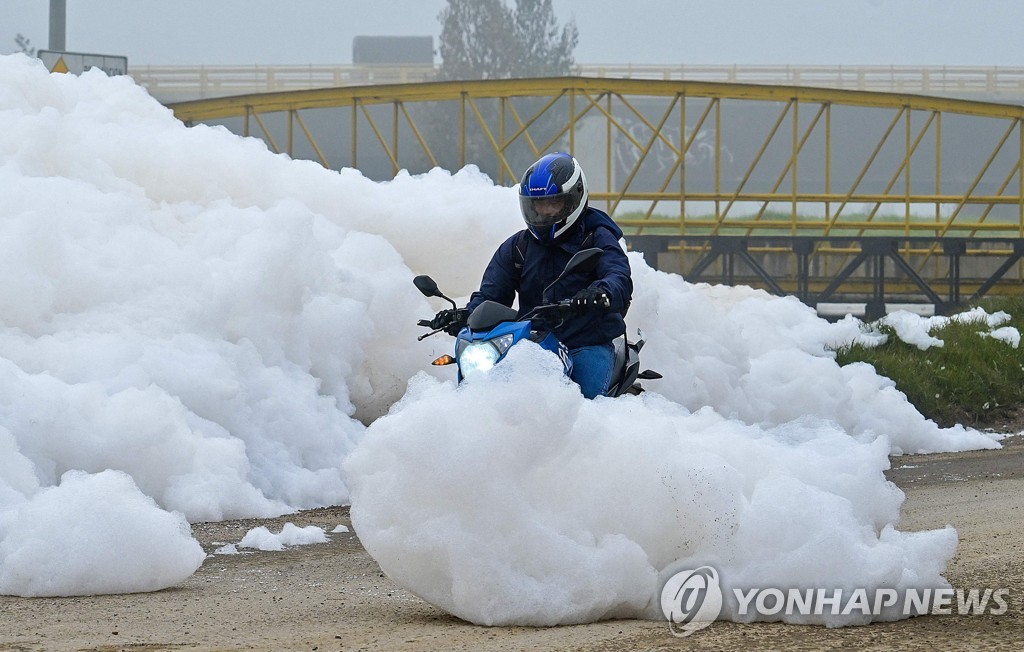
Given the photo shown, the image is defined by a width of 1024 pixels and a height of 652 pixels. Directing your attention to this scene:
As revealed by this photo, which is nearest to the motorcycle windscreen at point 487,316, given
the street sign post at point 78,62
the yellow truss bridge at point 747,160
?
the street sign post at point 78,62

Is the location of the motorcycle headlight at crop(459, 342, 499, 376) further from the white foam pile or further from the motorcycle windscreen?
the white foam pile

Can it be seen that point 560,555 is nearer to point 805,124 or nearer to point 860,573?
point 860,573

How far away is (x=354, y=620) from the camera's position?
5.84m

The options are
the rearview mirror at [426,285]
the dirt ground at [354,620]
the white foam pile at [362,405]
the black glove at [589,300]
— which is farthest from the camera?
the rearview mirror at [426,285]

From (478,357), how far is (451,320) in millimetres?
752

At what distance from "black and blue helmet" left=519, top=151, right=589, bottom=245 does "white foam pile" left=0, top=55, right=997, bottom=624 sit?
0.92m

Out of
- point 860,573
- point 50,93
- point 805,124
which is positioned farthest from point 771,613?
point 805,124

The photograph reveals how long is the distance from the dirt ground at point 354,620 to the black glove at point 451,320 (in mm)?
1202

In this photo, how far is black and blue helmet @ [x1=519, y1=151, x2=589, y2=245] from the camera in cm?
683

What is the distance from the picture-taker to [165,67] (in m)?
57.1

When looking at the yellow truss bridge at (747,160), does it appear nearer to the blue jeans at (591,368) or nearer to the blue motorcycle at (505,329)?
the blue jeans at (591,368)

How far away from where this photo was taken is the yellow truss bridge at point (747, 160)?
84.1 ft

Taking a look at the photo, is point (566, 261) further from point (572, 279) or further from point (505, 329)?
point (505, 329)

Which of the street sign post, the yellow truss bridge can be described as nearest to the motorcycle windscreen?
the street sign post
